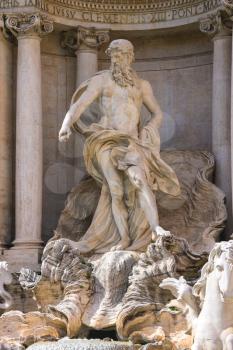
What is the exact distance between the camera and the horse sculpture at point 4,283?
18.4 metres

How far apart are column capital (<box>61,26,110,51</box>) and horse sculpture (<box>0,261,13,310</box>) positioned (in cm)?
479

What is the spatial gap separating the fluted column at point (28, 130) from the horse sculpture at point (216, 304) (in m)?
5.02

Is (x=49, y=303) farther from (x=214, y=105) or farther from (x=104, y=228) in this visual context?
(x=214, y=105)

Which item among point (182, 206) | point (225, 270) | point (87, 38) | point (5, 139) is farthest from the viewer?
point (87, 38)

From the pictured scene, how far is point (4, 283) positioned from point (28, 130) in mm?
3090

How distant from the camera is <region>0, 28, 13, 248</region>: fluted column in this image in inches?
811

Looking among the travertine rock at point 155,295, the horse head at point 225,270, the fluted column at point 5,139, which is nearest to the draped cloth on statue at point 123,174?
the travertine rock at point 155,295

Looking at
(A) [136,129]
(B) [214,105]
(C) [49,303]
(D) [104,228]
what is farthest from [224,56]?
(C) [49,303]

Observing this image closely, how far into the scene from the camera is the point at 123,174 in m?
19.5

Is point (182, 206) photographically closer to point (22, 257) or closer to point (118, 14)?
point (22, 257)

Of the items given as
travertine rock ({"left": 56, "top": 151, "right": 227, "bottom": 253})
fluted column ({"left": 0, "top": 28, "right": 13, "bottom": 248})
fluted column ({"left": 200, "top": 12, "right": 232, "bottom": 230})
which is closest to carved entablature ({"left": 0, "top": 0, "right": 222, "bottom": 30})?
fluted column ({"left": 200, "top": 12, "right": 232, "bottom": 230})

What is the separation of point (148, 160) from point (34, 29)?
3.19 m

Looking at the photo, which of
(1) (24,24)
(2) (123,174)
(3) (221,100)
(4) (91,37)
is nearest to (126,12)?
(4) (91,37)

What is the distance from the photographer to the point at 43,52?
21.8 meters
